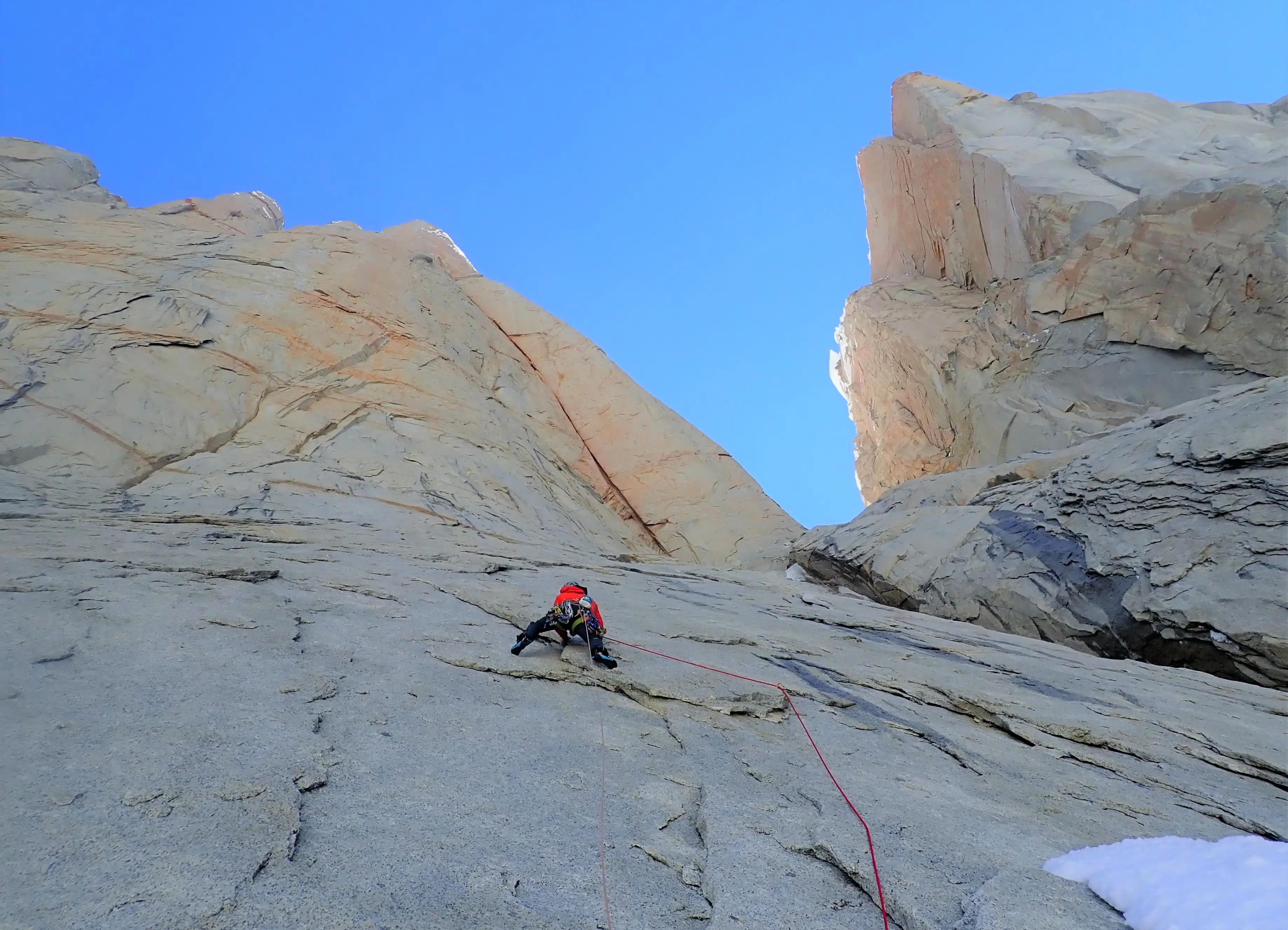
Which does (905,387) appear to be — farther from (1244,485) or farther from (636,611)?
(636,611)

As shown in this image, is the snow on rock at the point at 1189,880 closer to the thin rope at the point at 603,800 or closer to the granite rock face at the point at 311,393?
the thin rope at the point at 603,800

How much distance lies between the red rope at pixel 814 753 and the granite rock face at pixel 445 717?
50mm

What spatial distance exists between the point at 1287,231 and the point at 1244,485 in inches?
357

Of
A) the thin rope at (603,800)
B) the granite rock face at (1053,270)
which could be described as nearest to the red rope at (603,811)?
the thin rope at (603,800)

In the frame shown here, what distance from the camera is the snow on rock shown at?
2861mm

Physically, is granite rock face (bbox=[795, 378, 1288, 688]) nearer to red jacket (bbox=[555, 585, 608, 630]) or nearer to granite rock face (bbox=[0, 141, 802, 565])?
granite rock face (bbox=[0, 141, 802, 565])

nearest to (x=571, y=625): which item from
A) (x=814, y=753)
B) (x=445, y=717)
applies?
(x=445, y=717)

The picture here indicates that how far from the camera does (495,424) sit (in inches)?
678

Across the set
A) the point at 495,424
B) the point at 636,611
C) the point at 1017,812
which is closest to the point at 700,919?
the point at 1017,812

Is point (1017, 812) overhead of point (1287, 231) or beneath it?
beneath

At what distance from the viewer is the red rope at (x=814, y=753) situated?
3.33m

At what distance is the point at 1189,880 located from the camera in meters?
3.16

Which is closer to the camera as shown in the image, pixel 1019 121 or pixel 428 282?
pixel 428 282

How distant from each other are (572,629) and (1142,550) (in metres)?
7.42
